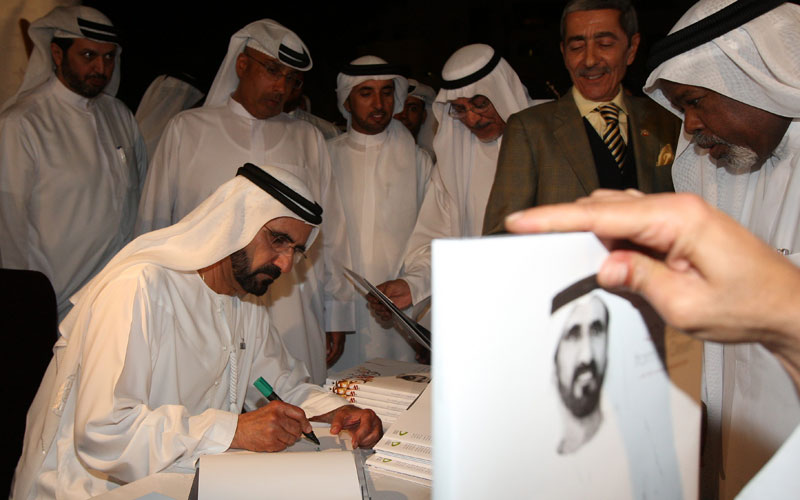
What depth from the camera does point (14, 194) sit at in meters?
4.15

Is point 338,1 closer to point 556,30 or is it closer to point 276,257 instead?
point 556,30

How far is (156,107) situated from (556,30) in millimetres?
4728

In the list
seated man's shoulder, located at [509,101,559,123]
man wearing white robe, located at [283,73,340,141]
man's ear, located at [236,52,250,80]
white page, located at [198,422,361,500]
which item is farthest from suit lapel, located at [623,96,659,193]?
man wearing white robe, located at [283,73,340,141]

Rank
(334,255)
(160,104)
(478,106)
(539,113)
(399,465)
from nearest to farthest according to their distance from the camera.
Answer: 1. (399,465)
2. (539,113)
3. (478,106)
4. (334,255)
5. (160,104)

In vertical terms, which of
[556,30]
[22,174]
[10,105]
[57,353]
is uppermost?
[556,30]

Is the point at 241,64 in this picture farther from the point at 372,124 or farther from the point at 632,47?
the point at 632,47

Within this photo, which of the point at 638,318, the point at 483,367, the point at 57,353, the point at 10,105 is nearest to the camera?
the point at 483,367

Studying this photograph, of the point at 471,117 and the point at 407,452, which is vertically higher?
the point at 471,117

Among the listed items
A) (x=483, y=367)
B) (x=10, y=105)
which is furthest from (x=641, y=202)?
(x=10, y=105)

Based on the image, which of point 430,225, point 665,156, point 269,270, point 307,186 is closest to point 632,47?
point 665,156

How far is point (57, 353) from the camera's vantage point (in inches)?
87.4

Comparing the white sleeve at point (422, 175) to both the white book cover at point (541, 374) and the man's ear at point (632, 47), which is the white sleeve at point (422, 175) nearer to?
the man's ear at point (632, 47)

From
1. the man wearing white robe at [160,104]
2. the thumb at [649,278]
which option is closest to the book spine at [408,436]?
the thumb at [649,278]

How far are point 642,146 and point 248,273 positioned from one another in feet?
A: 5.43
